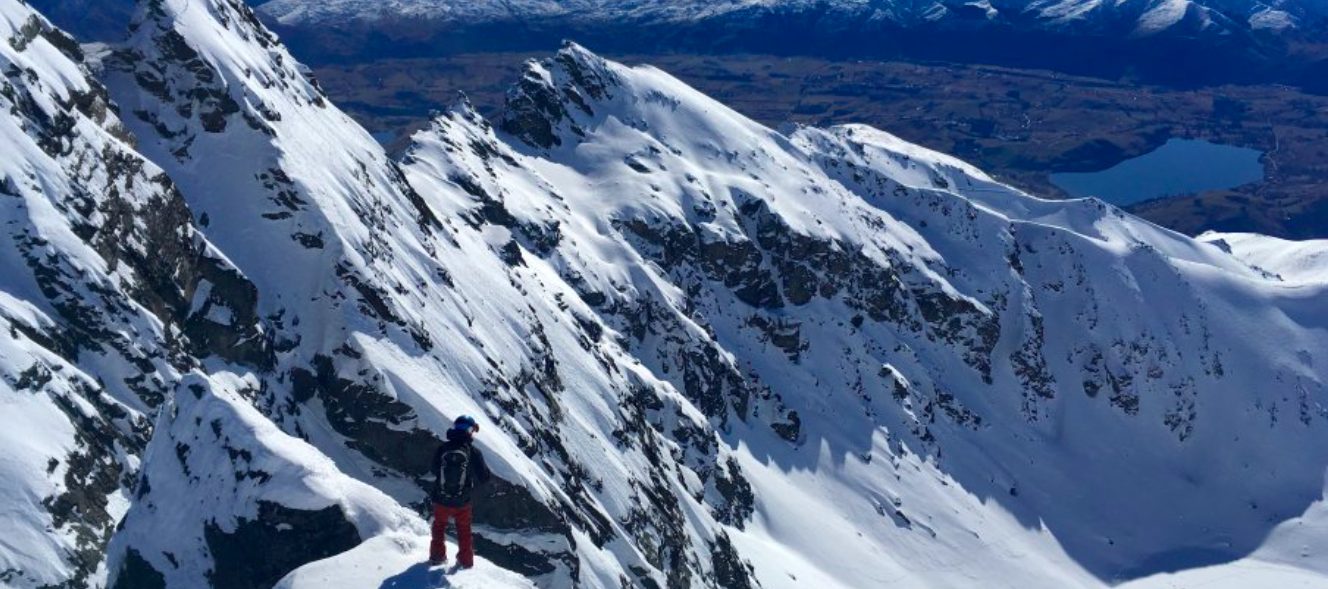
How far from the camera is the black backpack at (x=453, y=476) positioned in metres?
37.6

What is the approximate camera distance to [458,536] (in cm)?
3669

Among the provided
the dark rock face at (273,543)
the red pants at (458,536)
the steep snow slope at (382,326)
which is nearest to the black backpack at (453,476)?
the red pants at (458,536)

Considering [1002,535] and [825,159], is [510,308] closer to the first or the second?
[1002,535]

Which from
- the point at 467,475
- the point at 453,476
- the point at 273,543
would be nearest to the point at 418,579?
the point at 453,476

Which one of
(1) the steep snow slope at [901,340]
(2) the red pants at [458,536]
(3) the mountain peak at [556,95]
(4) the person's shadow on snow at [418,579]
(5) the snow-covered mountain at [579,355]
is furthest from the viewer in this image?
(3) the mountain peak at [556,95]

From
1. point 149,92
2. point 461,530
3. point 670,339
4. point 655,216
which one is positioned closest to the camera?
point 461,530

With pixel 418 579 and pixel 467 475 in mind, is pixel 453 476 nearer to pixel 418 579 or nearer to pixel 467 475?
pixel 467 475

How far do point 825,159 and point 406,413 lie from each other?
409ft

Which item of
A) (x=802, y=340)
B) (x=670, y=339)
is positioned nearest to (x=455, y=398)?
(x=670, y=339)

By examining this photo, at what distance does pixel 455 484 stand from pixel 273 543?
967 centimetres

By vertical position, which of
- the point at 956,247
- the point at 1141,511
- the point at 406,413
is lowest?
the point at 406,413

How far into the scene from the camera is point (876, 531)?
14488cm

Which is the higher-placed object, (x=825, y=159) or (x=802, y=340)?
(x=825, y=159)

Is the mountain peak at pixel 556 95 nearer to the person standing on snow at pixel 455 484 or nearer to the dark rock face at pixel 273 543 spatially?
the dark rock face at pixel 273 543
